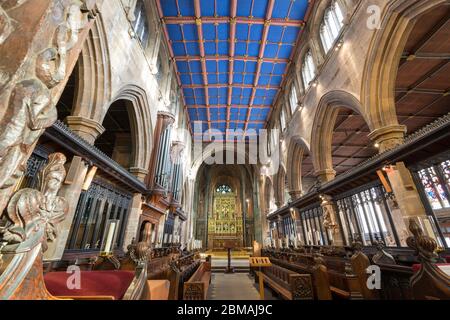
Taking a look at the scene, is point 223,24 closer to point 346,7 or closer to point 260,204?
point 346,7

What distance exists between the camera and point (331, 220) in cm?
699

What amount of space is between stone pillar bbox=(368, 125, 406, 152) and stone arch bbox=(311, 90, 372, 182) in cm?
272

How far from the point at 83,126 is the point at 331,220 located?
27.3 feet

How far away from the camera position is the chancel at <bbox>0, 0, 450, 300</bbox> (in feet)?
4.25

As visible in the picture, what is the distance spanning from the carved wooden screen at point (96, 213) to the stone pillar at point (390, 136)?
24.6 feet

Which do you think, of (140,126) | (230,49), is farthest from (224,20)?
(140,126)

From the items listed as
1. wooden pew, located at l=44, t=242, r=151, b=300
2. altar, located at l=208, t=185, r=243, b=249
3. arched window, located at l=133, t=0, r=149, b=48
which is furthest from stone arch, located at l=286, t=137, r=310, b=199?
altar, located at l=208, t=185, r=243, b=249

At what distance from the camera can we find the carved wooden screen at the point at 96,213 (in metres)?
Result: 4.39

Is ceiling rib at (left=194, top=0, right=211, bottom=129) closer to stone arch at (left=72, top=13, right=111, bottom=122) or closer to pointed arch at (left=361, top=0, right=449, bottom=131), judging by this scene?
stone arch at (left=72, top=13, right=111, bottom=122)

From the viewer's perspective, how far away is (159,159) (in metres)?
7.45

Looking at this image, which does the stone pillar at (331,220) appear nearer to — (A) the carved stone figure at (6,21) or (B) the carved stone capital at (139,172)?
(B) the carved stone capital at (139,172)

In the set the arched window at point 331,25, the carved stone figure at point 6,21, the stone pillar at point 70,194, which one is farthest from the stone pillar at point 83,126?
the arched window at point 331,25

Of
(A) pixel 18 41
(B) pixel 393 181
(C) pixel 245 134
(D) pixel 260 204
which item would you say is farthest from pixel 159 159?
(D) pixel 260 204

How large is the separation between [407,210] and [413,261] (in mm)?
1274
